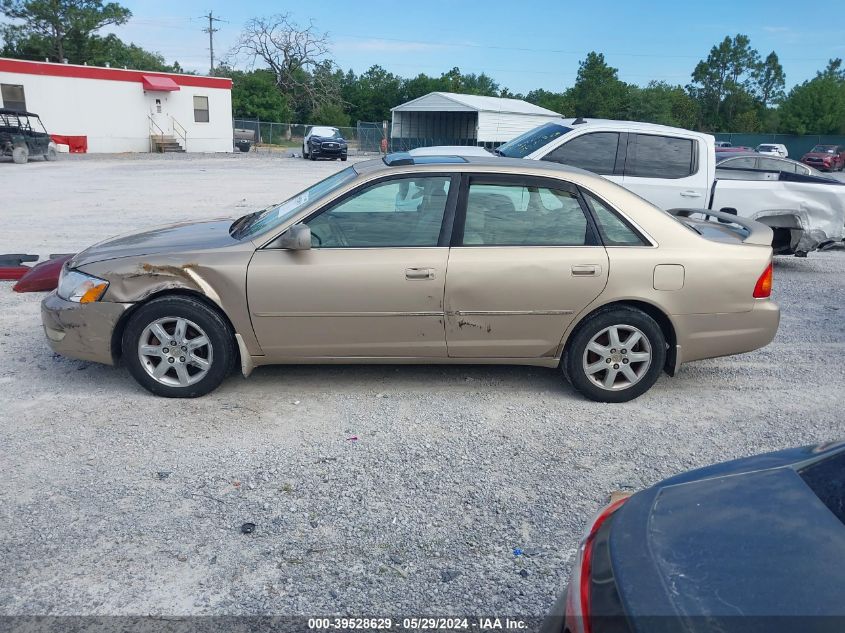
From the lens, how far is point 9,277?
8.09 meters

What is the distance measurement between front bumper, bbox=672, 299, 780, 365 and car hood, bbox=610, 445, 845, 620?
2.81m

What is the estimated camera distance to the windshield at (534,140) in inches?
357

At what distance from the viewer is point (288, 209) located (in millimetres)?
5262

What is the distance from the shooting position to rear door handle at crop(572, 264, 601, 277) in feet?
15.9

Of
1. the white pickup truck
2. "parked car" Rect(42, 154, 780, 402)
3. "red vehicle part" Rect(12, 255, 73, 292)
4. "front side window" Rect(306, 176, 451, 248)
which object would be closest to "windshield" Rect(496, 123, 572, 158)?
the white pickup truck

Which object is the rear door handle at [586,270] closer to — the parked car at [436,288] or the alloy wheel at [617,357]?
the parked car at [436,288]

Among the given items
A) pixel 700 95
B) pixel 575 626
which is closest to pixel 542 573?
pixel 575 626

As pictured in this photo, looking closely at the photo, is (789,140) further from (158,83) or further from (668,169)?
(668,169)

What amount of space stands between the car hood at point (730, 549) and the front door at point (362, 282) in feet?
9.00

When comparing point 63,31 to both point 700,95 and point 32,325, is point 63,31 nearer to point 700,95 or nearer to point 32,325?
point 32,325

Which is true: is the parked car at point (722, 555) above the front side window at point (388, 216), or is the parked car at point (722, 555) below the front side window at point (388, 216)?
below

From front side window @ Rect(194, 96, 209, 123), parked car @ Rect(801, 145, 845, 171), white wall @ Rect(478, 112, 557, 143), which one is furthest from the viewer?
white wall @ Rect(478, 112, 557, 143)

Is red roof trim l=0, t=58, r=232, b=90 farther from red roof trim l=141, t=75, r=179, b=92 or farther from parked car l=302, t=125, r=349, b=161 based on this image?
parked car l=302, t=125, r=349, b=161

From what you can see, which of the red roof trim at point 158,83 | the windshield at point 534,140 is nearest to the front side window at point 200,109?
the red roof trim at point 158,83
